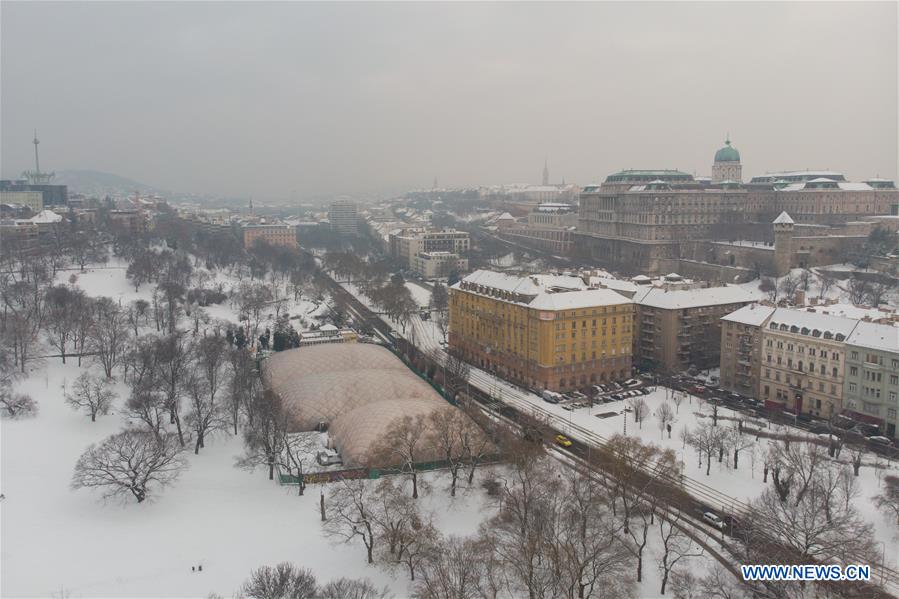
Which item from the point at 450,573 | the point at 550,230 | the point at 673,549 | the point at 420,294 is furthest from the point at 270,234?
the point at 673,549

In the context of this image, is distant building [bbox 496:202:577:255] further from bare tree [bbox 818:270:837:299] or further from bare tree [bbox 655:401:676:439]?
bare tree [bbox 655:401:676:439]

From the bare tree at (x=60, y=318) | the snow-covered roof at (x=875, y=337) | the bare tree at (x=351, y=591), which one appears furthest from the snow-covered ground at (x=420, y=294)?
the bare tree at (x=351, y=591)

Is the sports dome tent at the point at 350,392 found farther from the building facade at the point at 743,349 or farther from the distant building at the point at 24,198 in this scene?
the distant building at the point at 24,198

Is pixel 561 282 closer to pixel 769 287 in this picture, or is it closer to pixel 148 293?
pixel 769 287

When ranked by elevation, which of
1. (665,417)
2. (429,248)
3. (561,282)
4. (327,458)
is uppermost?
(429,248)

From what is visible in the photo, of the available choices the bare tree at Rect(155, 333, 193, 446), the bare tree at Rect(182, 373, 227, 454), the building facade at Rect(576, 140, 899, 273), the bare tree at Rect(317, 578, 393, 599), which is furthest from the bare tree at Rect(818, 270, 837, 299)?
the bare tree at Rect(317, 578, 393, 599)
